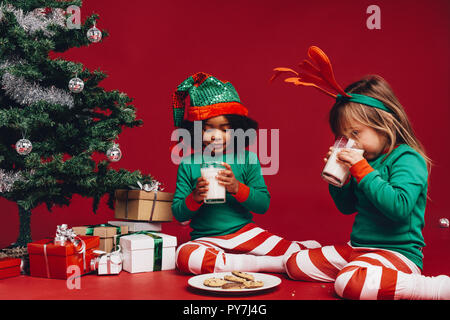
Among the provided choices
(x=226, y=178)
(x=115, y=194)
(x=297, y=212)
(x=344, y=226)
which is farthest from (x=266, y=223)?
(x=226, y=178)

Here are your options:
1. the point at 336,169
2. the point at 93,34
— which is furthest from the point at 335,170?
the point at 93,34

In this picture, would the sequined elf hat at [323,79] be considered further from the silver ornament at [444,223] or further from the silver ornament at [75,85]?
the silver ornament at [444,223]

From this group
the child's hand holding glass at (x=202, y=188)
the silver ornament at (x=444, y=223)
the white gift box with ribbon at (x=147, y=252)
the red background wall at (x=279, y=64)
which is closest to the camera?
the child's hand holding glass at (x=202, y=188)

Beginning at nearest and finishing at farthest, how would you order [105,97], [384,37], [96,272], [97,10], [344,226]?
[96,272], [105,97], [344,226], [97,10], [384,37]

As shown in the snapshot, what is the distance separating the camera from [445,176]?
300 cm

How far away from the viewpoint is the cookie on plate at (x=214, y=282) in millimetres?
1361

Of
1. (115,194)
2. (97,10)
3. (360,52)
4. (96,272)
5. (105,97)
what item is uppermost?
(97,10)

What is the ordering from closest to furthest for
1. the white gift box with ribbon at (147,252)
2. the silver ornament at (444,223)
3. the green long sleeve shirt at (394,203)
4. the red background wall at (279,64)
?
1. the green long sleeve shirt at (394,203)
2. the white gift box with ribbon at (147,252)
3. the silver ornament at (444,223)
4. the red background wall at (279,64)

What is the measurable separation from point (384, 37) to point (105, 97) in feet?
6.37

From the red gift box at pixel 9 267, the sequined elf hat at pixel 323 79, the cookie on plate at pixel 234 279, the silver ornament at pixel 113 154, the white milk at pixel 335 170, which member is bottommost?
the red gift box at pixel 9 267

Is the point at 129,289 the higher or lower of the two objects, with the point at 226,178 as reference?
lower

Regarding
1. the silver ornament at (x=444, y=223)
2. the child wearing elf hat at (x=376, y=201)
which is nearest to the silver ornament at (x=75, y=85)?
the child wearing elf hat at (x=376, y=201)

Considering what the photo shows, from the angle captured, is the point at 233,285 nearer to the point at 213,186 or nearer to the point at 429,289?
the point at 213,186
